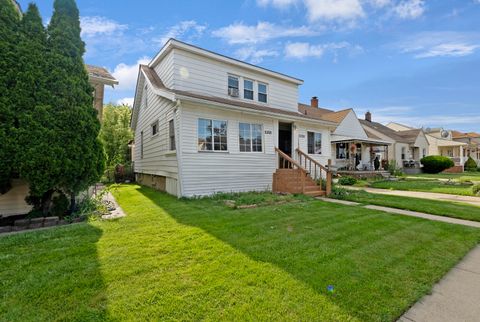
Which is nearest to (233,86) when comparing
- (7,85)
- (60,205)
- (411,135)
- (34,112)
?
(34,112)

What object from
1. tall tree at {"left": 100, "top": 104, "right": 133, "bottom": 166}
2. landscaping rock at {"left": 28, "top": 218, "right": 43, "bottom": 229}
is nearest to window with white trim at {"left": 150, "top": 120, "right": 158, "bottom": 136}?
landscaping rock at {"left": 28, "top": 218, "right": 43, "bottom": 229}

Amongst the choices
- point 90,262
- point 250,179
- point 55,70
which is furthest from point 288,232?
point 55,70

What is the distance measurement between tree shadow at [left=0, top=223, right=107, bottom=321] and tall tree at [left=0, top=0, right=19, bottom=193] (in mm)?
1652

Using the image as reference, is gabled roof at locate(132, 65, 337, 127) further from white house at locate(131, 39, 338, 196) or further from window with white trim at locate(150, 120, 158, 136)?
window with white trim at locate(150, 120, 158, 136)

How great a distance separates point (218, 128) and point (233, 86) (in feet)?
10.3

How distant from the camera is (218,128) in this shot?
9.66m

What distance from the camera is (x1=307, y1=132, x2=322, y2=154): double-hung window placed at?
42.6 ft

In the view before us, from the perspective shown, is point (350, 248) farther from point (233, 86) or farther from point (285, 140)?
point (285, 140)

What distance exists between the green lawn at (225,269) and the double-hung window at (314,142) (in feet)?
25.8

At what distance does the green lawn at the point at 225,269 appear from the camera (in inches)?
91.0

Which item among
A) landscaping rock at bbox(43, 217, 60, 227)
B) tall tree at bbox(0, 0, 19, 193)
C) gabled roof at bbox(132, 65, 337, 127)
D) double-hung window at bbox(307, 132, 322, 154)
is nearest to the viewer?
tall tree at bbox(0, 0, 19, 193)

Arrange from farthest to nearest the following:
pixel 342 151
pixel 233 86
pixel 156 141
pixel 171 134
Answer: pixel 342 151 < pixel 156 141 < pixel 233 86 < pixel 171 134

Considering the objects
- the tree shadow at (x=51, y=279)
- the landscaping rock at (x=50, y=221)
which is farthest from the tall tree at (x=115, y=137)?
the tree shadow at (x=51, y=279)

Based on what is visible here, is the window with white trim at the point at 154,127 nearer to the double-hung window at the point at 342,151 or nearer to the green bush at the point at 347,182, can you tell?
the green bush at the point at 347,182
